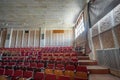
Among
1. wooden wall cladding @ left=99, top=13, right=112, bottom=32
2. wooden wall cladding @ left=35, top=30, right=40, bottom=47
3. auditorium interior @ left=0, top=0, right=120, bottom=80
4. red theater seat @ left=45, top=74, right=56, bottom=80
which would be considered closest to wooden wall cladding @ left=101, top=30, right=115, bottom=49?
auditorium interior @ left=0, top=0, right=120, bottom=80

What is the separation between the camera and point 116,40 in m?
3.60

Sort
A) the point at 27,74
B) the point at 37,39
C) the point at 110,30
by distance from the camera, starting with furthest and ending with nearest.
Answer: the point at 37,39 → the point at 110,30 → the point at 27,74

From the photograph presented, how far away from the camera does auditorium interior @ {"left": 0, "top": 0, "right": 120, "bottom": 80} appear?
Result: 3559 millimetres

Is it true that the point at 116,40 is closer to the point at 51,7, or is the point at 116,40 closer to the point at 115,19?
the point at 115,19

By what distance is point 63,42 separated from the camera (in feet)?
47.0

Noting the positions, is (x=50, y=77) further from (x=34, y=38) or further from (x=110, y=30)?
(x=34, y=38)

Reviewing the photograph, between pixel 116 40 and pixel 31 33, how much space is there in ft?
41.4

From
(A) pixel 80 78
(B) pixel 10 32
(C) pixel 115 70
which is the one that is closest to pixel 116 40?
(C) pixel 115 70

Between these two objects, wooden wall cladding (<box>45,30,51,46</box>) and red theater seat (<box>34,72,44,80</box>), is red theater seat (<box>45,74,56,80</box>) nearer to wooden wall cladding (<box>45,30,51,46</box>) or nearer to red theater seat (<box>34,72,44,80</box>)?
red theater seat (<box>34,72,44,80</box>)

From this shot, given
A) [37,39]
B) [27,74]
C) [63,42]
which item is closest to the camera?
[27,74]

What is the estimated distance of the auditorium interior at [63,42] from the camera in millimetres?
3559

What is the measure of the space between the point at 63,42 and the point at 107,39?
400 inches

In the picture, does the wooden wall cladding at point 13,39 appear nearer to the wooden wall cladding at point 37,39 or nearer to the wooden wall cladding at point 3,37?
the wooden wall cladding at point 3,37

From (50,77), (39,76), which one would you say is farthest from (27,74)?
(50,77)
